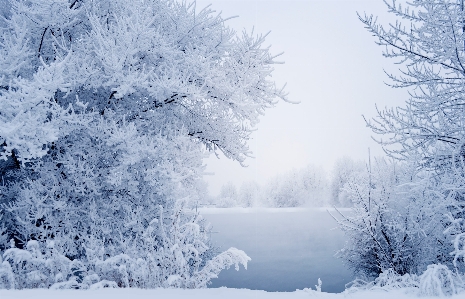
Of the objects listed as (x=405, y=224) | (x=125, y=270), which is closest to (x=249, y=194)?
(x=405, y=224)

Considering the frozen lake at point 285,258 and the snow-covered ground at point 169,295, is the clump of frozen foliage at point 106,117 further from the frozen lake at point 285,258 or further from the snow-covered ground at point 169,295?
the frozen lake at point 285,258

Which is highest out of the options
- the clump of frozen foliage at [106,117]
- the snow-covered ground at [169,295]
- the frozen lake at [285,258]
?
the clump of frozen foliage at [106,117]

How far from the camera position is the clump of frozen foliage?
4.77 metres

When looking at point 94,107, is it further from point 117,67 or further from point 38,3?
point 38,3

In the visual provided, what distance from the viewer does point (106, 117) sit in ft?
20.0

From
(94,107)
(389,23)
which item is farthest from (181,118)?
(389,23)

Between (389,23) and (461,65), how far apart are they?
1.35 meters

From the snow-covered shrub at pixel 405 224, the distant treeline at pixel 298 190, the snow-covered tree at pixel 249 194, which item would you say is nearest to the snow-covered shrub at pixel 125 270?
the snow-covered shrub at pixel 405 224

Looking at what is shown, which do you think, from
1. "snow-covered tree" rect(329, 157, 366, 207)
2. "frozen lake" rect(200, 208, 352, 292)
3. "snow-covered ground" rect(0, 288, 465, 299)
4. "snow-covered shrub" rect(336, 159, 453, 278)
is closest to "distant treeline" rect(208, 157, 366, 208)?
"snow-covered tree" rect(329, 157, 366, 207)

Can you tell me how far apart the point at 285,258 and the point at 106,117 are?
19.2 m

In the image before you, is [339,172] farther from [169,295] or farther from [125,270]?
[169,295]

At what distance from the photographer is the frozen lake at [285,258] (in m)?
16.4

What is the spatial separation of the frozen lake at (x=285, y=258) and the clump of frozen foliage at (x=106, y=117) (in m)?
3.04

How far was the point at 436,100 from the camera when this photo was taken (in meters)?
5.89
